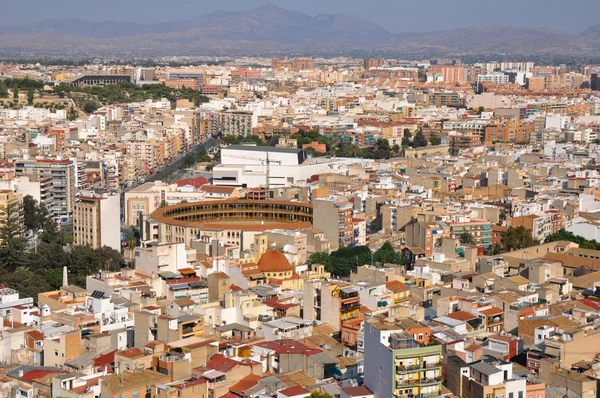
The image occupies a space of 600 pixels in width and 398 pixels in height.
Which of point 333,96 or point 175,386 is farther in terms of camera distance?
point 333,96

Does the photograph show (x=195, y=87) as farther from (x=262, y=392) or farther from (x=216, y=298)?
(x=262, y=392)

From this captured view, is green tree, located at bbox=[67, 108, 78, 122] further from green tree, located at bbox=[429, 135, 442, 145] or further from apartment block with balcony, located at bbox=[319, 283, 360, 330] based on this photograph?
apartment block with balcony, located at bbox=[319, 283, 360, 330]

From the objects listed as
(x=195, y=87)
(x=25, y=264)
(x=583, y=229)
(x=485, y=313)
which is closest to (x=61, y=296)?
(x=25, y=264)

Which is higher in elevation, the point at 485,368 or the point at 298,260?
the point at 485,368

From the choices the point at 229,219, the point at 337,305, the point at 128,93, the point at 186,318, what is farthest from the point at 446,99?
the point at 186,318

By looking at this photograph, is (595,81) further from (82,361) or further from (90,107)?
(82,361)

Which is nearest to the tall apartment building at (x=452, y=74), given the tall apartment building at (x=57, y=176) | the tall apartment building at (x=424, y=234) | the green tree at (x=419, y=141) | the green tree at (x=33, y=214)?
the green tree at (x=419, y=141)
